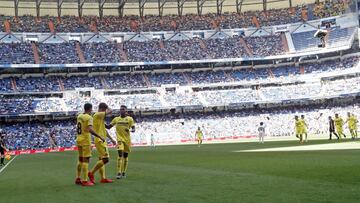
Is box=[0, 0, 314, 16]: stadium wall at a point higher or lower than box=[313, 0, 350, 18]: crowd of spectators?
higher

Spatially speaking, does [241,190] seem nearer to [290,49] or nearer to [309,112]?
[309,112]

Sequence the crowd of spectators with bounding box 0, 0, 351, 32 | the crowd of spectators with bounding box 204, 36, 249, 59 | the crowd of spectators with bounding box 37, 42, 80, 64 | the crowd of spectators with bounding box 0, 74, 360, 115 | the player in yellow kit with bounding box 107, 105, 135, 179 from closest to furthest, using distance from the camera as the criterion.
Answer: the player in yellow kit with bounding box 107, 105, 135, 179, the crowd of spectators with bounding box 0, 74, 360, 115, the crowd of spectators with bounding box 37, 42, 80, 64, the crowd of spectators with bounding box 0, 0, 351, 32, the crowd of spectators with bounding box 204, 36, 249, 59

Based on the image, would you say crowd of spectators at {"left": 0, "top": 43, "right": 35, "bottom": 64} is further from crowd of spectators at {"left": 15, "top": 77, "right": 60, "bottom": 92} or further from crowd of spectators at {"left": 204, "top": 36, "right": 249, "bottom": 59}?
crowd of spectators at {"left": 204, "top": 36, "right": 249, "bottom": 59}

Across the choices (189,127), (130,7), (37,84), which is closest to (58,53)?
(37,84)

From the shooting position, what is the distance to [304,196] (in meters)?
8.24

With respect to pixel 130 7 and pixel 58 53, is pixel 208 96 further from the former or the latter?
pixel 58 53

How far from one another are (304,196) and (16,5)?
75156 mm

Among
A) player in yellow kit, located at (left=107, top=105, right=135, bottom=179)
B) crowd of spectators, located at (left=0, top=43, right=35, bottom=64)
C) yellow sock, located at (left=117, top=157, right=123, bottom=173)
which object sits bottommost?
yellow sock, located at (left=117, top=157, right=123, bottom=173)

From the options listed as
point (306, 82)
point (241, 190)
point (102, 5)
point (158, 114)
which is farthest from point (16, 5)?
point (241, 190)

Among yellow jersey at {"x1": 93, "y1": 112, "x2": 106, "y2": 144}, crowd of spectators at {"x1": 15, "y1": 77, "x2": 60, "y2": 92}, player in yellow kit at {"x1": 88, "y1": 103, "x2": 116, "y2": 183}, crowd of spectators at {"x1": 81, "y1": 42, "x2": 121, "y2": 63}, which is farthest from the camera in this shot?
crowd of spectators at {"x1": 81, "y1": 42, "x2": 121, "y2": 63}

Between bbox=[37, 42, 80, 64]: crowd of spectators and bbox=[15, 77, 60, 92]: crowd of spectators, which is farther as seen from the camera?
bbox=[37, 42, 80, 64]: crowd of spectators

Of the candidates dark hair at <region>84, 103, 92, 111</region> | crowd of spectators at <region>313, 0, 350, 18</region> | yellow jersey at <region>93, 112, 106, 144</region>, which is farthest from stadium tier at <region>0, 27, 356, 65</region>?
dark hair at <region>84, 103, 92, 111</region>

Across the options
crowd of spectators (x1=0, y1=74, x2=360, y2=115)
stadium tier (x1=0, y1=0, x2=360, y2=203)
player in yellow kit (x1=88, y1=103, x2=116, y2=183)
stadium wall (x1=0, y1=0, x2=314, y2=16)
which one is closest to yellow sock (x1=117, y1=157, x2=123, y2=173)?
player in yellow kit (x1=88, y1=103, x2=116, y2=183)

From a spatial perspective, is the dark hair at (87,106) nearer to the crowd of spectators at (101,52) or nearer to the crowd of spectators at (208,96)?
the crowd of spectators at (208,96)
